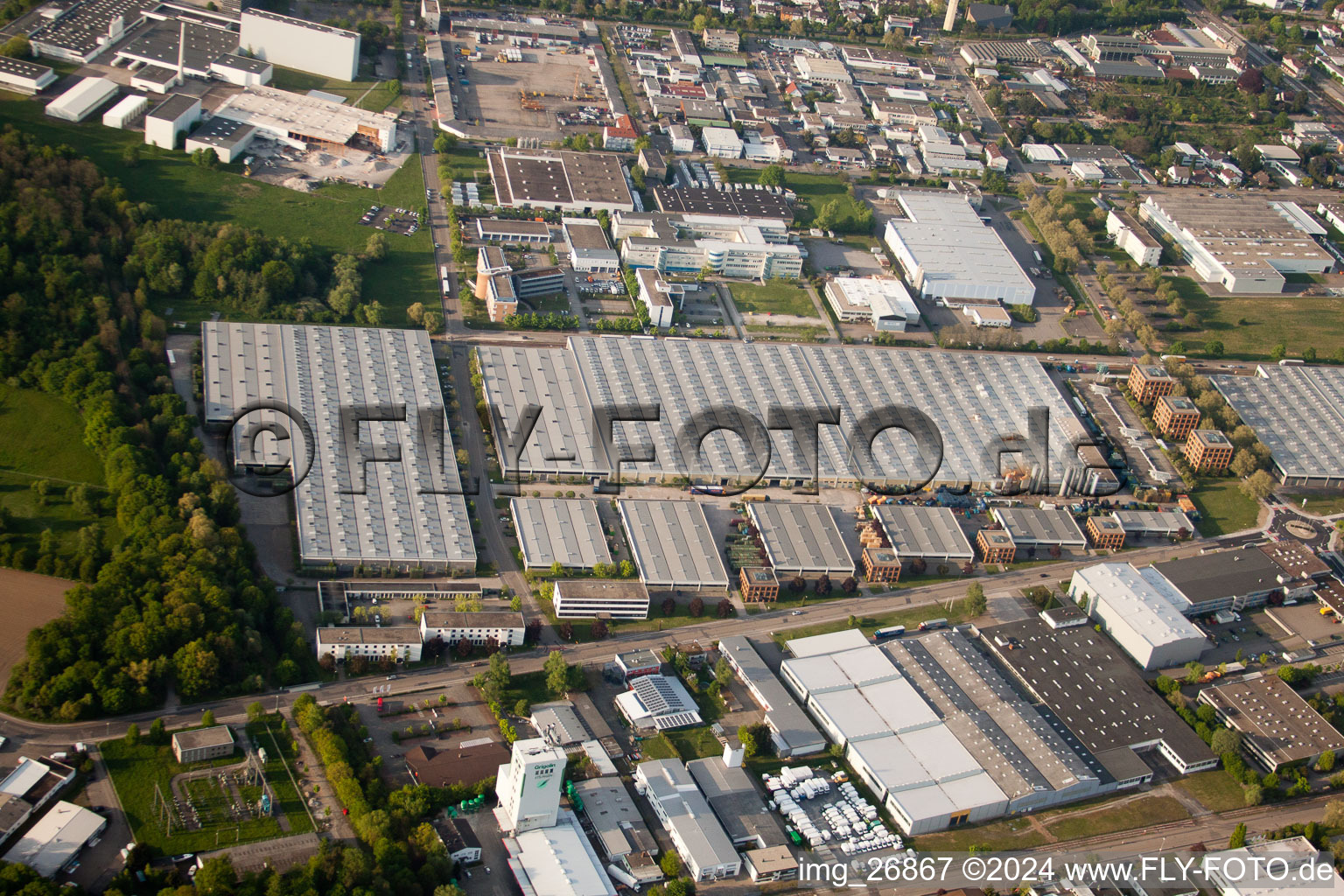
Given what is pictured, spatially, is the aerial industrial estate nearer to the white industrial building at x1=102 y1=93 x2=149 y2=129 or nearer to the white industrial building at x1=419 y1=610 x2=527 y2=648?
the white industrial building at x1=419 y1=610 x2=527 y2=648

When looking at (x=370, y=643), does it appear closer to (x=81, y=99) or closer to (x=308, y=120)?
(x=308, y=120)

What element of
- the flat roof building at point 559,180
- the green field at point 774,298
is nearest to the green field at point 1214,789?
the green field at point 774,298

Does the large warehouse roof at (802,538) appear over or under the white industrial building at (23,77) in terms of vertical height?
under

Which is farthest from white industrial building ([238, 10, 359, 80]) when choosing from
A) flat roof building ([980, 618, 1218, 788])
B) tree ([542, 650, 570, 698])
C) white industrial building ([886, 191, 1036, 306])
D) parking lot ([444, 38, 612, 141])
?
flat roof building ([980, 618, 1218, 788])

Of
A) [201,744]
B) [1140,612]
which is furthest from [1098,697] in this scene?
[201,744]

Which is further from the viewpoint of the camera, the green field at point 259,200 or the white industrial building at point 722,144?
the white industrial building at point 722,144

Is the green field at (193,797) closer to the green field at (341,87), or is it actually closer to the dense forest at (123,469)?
the dense forest at (123,469)

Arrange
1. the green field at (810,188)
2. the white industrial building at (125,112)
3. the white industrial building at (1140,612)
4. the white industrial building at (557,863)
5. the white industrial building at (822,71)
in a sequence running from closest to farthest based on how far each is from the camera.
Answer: the white industrial building at (557,863)
the white industrial building at (1140,612)
the white industrial building at (125,112)
the green field at (810,188)
the white industrial building at (822,71)
